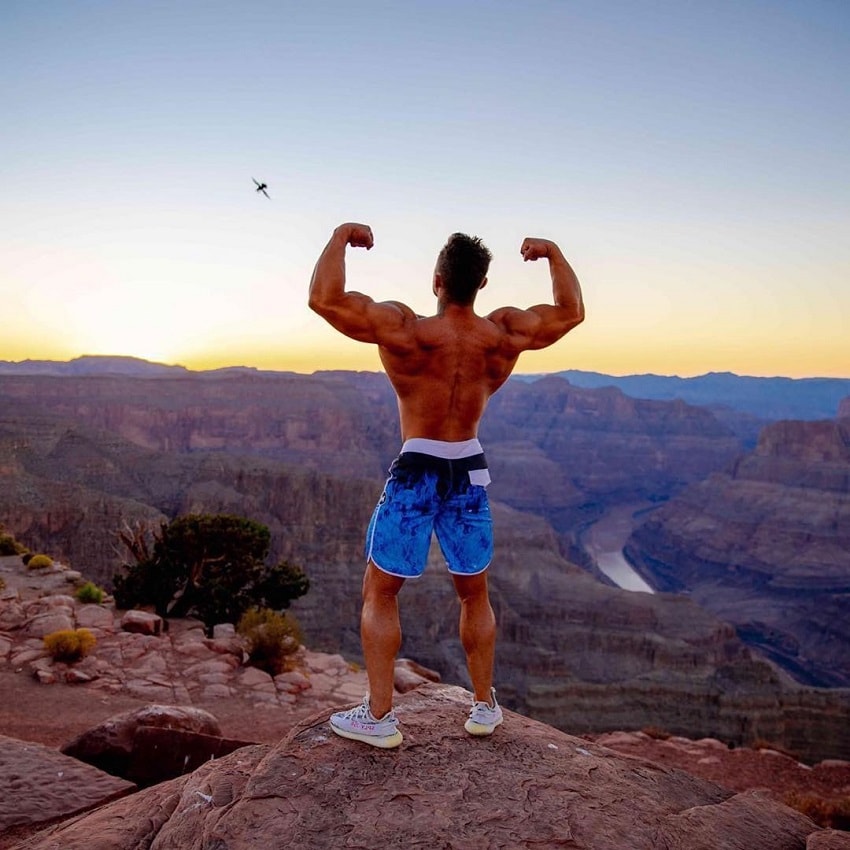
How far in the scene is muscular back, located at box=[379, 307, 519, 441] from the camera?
3311mm

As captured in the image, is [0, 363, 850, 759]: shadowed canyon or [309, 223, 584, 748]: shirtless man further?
[0, 363, 850, 759]: shadowed canyon

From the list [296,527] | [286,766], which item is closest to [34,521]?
[296,527]

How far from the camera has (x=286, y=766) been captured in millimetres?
3152

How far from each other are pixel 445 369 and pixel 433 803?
1.91 meters

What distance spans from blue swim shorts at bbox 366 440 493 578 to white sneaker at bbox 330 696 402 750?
0.73 metres

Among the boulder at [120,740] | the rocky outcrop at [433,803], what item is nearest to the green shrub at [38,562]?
the boulder at [120,740]

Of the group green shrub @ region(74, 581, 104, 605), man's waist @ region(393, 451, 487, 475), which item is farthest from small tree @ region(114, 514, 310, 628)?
man's waist @ region(393, 451, 487, 475)

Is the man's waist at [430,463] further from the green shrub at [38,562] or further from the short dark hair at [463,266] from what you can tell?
the green shrub at [38,562]

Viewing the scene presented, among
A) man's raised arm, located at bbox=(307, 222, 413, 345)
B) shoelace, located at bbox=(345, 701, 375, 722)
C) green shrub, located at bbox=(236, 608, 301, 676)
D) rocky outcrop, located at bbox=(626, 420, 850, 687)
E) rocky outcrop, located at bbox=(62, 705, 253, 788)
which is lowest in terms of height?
rocky outcrop, located at bbox=(626, 420, 850, 687)

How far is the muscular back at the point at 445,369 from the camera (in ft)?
10.9

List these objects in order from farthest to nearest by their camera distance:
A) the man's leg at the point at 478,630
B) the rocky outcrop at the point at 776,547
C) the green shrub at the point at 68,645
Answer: the rocky outcrop at the point at 776,547
the green shrub at the point at 68,645
the man's leg at the point at 478,630

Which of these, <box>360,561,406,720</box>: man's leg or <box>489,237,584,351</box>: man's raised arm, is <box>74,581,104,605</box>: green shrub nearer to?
<box>360,561,406,720</box>: man's leg

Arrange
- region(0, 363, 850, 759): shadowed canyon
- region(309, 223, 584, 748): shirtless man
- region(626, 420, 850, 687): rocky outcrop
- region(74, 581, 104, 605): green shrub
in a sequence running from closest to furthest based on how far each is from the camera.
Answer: region(309, 223, 584, 748): shirtless man → region(74, 581, 104, 605): green shrub → region(0, 363, 850, 759): shadowed canyon → region(626, 420, 850, 687): rocky outcrop

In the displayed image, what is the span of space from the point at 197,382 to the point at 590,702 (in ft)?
212
